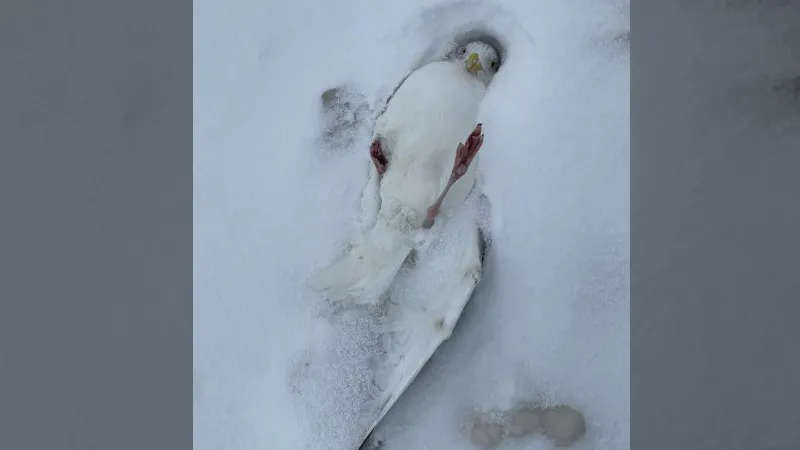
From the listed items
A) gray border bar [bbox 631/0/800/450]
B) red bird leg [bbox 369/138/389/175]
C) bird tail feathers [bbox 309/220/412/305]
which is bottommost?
gray border bar [bbox 631/0/800/450]

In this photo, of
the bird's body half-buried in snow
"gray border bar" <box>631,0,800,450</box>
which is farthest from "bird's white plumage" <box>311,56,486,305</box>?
"gray border bar" <box>631,0,800,450</box>

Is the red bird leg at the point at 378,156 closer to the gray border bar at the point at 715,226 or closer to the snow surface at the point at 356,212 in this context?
the snow surface at the point at 356,212

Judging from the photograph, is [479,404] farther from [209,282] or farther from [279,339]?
[209,282]

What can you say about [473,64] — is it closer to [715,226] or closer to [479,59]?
[479,59]

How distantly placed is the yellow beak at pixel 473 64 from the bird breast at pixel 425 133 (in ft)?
0.12

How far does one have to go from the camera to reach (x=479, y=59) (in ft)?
4.68

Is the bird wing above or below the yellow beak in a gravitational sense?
below

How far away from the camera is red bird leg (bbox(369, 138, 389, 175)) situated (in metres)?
1.35

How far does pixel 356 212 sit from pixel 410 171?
186 millimetres

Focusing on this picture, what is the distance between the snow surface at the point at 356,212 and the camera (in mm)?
1371

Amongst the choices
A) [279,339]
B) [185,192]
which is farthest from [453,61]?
[185,192]

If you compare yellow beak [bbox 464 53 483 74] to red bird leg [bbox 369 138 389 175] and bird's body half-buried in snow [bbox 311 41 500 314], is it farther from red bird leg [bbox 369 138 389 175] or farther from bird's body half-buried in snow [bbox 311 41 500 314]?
red bird leg [bbox 369 138 389 175]

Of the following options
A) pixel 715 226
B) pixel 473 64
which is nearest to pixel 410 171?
pixel 473 64

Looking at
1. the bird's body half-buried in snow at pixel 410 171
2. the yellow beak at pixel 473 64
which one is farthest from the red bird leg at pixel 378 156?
the yellow beak at pixel 473 64
